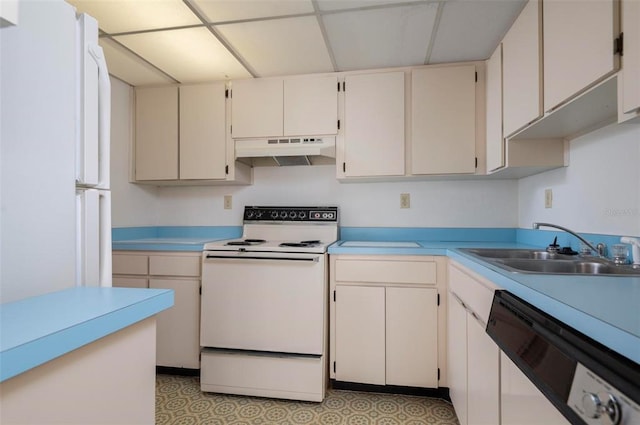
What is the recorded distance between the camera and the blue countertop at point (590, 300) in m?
0.51

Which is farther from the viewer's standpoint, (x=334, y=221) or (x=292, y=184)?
(x=292, y=184)

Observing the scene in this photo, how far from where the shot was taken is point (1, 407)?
454 millimetres

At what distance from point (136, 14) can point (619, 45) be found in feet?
6.63

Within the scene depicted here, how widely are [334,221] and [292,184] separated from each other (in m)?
0.49

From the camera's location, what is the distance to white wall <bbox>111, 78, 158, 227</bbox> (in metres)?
2.33

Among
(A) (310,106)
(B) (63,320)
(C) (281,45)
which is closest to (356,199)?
(A) (310,106)

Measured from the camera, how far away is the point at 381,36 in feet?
5.72

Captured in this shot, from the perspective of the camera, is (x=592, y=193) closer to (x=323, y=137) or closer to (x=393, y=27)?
(x=393, y=27)

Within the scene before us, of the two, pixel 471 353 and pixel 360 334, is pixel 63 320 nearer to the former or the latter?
pixel 471 353

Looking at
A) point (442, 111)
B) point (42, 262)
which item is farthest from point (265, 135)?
point (42, 262)

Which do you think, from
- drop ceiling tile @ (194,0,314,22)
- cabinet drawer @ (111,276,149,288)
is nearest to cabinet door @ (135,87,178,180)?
cabinet drawer @ (111,276,149,288)

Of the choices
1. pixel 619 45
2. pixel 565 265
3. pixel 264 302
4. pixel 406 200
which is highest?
pixel 619 45

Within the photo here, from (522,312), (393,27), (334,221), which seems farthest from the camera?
(334,221)

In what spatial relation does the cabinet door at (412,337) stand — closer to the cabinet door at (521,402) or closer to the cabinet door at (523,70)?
the cabinet door at (521,402)
